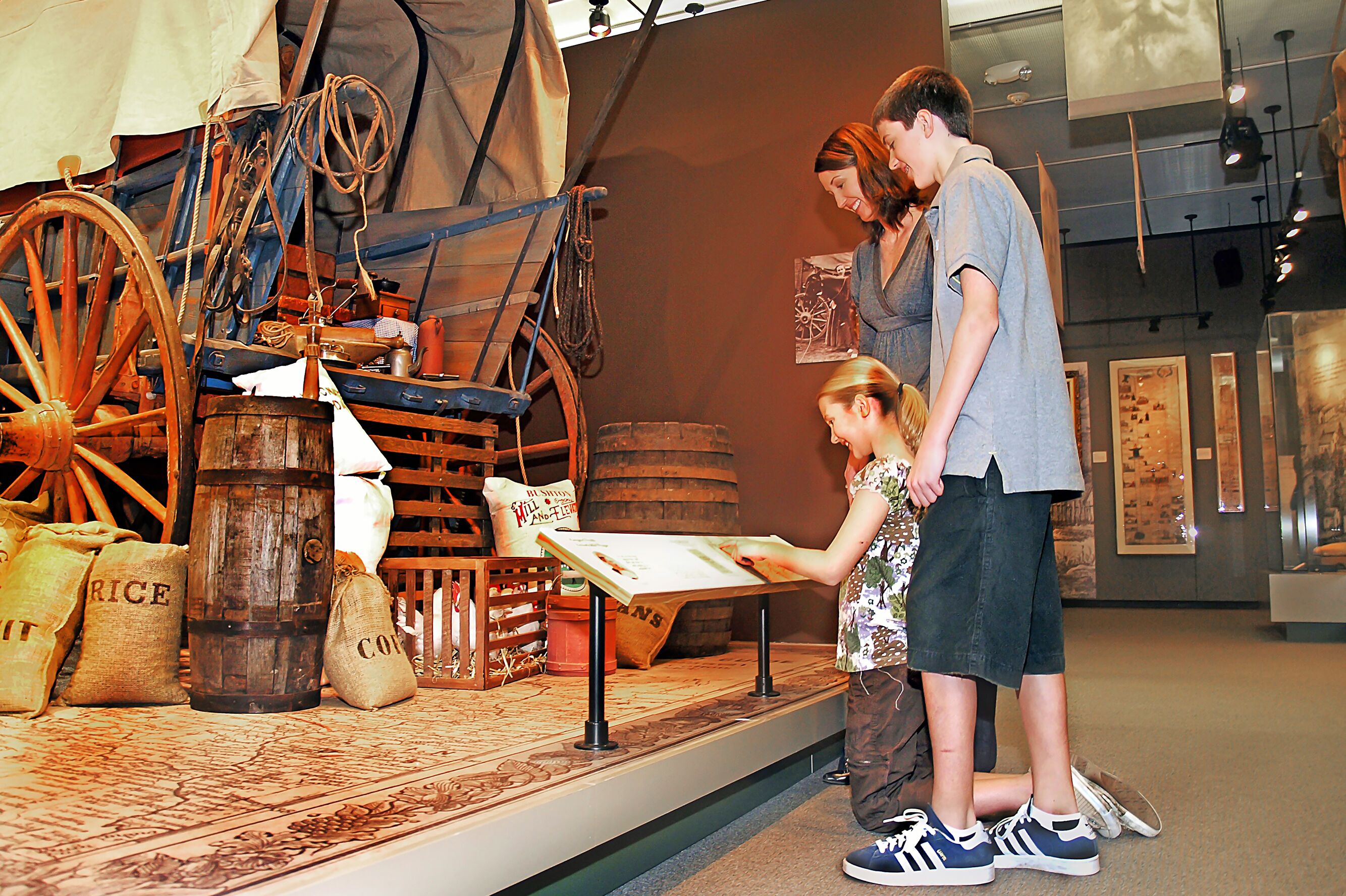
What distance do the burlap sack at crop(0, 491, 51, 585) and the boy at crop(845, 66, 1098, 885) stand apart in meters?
2.16

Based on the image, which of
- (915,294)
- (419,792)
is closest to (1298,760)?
(915,294)

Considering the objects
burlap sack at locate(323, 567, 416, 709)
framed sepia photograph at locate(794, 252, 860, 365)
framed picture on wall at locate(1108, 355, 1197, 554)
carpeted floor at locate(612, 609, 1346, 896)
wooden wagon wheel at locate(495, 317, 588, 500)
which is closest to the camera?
carpeted floor at locate(612, 609, 1346, 896)

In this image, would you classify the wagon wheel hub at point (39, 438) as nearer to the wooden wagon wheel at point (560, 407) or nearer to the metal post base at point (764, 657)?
the wooden wagon wheel at point (560, 407)

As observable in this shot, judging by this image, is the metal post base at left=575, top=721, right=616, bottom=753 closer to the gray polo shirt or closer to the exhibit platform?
the exhibit platform

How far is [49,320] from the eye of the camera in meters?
3.37

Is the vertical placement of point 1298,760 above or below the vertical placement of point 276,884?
below

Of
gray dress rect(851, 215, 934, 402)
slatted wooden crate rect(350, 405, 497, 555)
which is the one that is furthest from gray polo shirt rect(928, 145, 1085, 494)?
slatted wooden crate rect(350, 405, 497, 555)

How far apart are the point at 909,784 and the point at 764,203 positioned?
2968 mm

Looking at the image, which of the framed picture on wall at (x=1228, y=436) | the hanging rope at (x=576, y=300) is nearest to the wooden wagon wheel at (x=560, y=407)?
the hanging rope at (x=576, y=300)

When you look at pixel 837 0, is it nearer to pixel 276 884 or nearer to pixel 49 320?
pixel 49 320

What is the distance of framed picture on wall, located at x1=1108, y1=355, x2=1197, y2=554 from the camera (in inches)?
396

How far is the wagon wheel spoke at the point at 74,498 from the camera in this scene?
3.15m

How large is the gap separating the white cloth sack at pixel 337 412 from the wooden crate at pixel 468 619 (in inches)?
6.0

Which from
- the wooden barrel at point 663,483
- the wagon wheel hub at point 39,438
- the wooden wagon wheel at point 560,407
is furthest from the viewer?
the wooden wagon wheel at point 560,407
